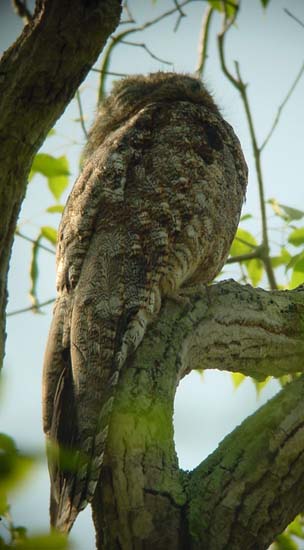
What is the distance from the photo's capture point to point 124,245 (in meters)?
3.12

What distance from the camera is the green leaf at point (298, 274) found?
3.24 meters

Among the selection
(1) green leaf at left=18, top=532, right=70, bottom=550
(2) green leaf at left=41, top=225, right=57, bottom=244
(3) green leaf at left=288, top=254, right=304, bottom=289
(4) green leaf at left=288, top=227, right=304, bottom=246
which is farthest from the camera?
(2) green leaf at left=41, top=225, right=57, bottom=244

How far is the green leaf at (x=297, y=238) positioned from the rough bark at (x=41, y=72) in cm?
208

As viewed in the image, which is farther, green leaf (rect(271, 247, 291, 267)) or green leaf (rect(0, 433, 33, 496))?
green leaf (rect(271, 247, 291, 267))

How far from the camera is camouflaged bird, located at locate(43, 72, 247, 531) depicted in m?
2.64

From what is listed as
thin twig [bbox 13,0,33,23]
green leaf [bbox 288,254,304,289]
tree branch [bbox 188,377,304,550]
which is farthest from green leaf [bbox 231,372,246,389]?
thin twig [bbox 13,0,33,23]

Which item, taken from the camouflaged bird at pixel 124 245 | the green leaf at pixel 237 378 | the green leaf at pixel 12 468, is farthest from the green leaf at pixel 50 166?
the green leaf at pixel 12 468

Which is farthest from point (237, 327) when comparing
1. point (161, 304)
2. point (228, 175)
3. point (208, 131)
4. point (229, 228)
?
point (208, 131)

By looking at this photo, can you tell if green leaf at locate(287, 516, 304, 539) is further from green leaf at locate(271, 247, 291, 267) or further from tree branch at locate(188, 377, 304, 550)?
green leaf at locate(271, 247, 291, 267)

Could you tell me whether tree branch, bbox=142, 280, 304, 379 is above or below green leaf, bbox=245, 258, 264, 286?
below

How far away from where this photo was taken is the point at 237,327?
314 cm

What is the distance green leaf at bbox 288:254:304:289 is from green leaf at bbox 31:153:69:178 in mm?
1197

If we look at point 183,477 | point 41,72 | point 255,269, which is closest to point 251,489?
point 183,477

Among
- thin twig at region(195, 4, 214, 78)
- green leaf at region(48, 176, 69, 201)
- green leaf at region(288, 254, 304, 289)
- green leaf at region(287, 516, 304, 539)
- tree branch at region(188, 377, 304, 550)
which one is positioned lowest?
tree branch at region(188, 377, 304, 550)
